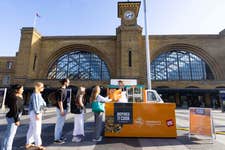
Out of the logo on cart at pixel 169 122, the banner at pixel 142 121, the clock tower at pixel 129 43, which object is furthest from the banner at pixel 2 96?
the logo on cart at pixel 169 122

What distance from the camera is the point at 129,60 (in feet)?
90.7

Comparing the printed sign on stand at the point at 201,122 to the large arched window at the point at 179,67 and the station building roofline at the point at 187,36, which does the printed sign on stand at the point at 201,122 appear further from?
the station building roofline at the point at 187,36

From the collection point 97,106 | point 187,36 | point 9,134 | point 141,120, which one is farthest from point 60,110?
point 187,36

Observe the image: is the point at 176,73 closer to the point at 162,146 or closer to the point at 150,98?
the point at 150,98

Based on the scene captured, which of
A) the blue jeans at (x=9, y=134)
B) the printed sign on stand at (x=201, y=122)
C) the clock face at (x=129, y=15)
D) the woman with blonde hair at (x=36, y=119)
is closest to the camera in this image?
the blue jeans at (x=9, y=134)

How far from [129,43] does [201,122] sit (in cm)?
2395

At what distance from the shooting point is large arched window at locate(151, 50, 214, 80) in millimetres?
30641

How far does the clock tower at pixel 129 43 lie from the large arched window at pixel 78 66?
5842 mm

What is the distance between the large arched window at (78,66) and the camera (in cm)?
3208

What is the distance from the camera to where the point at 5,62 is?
3816cm

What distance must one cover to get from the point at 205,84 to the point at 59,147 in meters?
29.1

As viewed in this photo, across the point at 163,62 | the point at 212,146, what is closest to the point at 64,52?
the point at 163,62

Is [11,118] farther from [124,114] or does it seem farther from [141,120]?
[141,120]

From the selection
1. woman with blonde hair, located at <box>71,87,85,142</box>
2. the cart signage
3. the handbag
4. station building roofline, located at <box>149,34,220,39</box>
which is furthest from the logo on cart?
station building roofline, located at <box>149,34,220,39</box>
